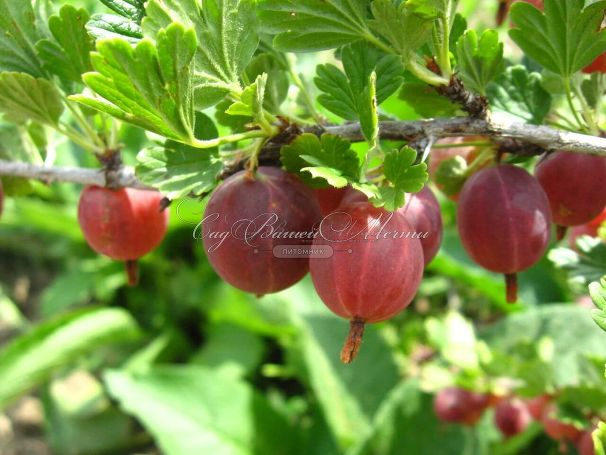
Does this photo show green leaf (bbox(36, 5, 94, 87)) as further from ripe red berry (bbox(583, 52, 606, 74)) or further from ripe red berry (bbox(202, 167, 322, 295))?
ripe red berry (bbox(583, 52, 606, 74))

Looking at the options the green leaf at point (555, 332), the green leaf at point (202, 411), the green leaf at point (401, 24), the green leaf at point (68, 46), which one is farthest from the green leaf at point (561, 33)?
the green leaf at point (202, 411)

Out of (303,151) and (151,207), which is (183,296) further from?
(303,151)

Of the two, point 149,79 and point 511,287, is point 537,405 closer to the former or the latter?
point 511,287

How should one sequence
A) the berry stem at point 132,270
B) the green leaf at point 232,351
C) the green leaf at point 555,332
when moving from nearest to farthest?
1. the berry stem at point 132,270
2. the green leaf at point 555,332
3. the green leaf at point 232,351

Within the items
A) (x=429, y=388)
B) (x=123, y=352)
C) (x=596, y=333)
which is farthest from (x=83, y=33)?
(x=123, y=352)

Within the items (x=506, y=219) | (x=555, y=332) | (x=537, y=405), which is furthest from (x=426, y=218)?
(x=555, y=332)

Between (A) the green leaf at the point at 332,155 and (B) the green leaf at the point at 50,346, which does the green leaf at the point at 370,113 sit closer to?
(A) the green leaf at the point at 332,155
